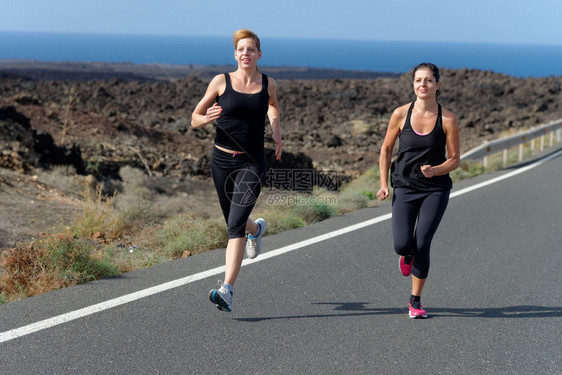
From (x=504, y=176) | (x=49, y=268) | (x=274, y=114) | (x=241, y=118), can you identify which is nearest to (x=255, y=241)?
(x=274, y=114)

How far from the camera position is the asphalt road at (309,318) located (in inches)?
175

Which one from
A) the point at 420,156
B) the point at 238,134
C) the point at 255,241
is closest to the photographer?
the point at 420,156

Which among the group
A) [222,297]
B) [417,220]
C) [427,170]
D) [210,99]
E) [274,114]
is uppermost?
[210,99]

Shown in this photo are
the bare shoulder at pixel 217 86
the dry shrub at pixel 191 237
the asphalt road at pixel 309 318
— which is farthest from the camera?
the dry shrub at pixel 191 237

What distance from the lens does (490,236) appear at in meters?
8.60

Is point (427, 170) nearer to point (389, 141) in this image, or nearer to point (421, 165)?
point (421, 165)

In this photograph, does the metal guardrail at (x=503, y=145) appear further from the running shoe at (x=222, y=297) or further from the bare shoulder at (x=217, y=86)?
the running shoe at (x=222, y=297)

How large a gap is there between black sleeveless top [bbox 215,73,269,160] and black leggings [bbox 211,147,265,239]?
3.5 inches

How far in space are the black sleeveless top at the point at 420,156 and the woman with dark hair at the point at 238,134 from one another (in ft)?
3.48

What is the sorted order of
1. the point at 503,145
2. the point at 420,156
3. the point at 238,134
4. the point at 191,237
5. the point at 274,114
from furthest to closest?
the point at 503,145
the point at 191,237
the point at 274,114
the point at 238,134
the point at 420,156

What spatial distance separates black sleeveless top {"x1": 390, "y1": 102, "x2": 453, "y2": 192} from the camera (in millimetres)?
5086

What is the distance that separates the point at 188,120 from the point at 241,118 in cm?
2495

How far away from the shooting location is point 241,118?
524 cm

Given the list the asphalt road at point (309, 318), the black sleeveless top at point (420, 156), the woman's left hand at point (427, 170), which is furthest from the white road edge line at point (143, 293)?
the woman's left hand at point (427, 170)
